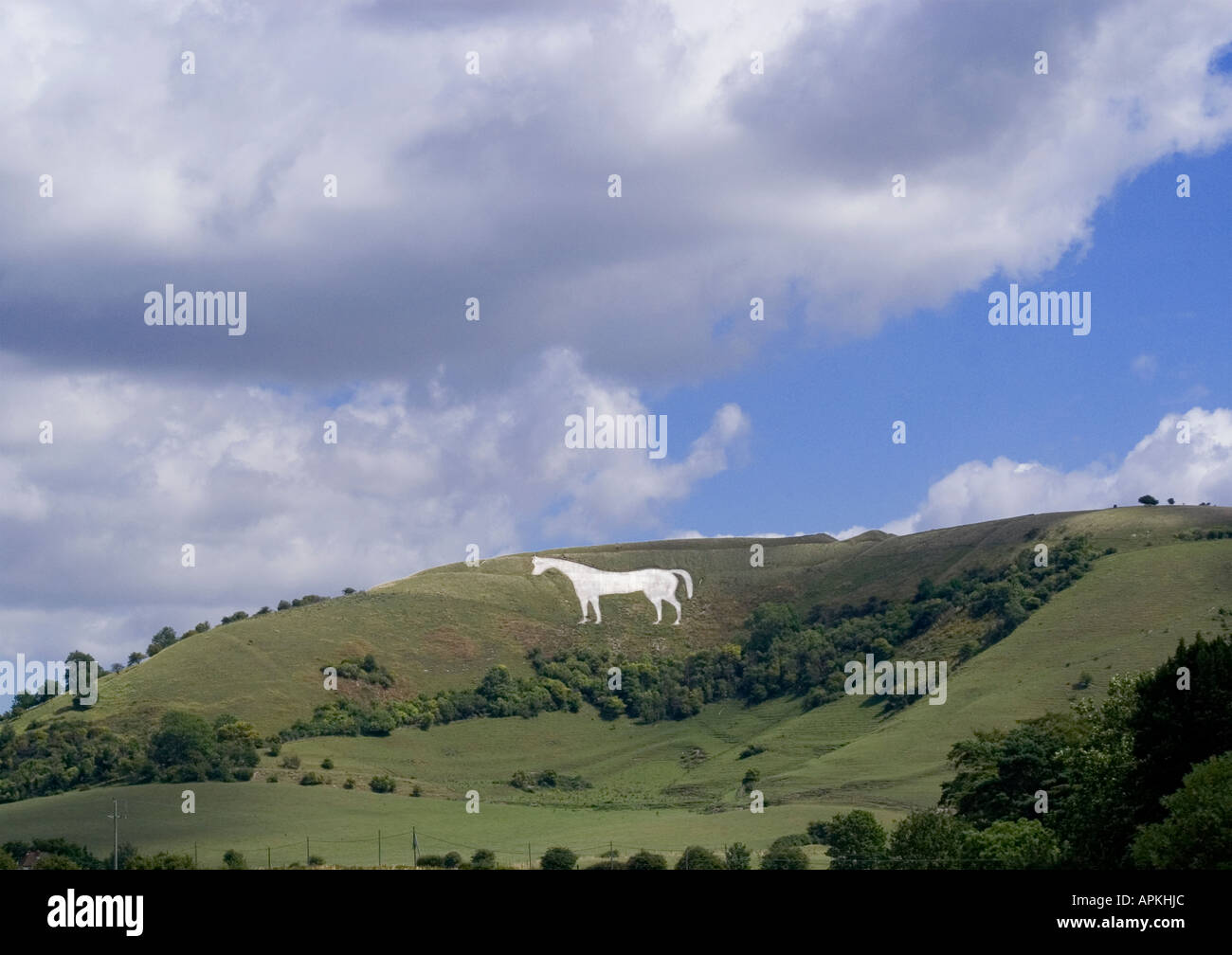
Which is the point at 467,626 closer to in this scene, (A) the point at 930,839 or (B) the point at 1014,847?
(A) the point at 930,839

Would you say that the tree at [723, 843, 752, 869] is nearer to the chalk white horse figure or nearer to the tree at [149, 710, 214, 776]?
the tree at [149, 710, 214, 776]

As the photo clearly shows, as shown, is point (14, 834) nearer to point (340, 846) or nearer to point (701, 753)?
point (340, 846)

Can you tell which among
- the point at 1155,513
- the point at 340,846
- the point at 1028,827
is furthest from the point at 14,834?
the point at 1155,513

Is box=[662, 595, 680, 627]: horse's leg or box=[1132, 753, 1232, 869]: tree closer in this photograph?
box=[1132, 753, 1232, 869]: tree

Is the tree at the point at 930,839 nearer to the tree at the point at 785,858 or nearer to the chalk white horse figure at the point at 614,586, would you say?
the tree at the point at 785,858

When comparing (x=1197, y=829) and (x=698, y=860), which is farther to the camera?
(x=698, y=860)

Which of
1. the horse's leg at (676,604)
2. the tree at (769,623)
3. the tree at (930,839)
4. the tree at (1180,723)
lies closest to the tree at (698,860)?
the tree at (930,839)

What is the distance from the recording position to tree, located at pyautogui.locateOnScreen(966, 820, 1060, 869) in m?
58.0

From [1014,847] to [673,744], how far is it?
298 ft

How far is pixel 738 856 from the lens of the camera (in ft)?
263

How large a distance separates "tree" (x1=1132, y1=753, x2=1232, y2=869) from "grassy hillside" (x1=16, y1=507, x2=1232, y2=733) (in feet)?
381

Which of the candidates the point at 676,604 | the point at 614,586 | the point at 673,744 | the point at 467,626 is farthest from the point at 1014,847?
the point at 676,604

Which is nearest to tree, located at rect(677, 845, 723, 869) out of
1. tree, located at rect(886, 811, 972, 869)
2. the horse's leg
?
tree, located at rect(886, 811, 972, 869)

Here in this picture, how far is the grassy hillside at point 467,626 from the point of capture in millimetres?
153000
